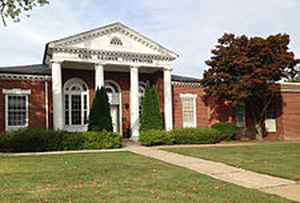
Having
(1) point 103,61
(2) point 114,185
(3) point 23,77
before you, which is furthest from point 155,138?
(2) point 114,185

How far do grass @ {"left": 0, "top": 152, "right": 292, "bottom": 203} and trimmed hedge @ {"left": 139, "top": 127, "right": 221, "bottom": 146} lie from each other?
8174 mm

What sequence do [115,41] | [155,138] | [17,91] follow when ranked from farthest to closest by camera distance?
[115,41] → [17,91] → [155,138]

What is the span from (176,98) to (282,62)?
8.20m

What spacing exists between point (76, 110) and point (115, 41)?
18.7 feet

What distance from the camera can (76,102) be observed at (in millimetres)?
21922

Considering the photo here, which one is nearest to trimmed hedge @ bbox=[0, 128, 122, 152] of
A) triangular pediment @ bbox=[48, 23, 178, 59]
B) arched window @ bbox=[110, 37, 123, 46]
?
triangular pediment @ bbox=[48, 23, 178, 59]

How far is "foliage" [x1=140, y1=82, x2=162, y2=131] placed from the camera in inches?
764

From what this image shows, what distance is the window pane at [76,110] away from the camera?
21609 mm

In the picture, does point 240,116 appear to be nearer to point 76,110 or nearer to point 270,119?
point 270,119

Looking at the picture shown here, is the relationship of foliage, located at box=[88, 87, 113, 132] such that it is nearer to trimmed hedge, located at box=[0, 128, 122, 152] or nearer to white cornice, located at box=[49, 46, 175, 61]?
trimmed hedge, located at box=[0, 128, 122, 152]

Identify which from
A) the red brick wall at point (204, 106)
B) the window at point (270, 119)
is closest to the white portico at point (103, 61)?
the red brick wall at point (204, 106)

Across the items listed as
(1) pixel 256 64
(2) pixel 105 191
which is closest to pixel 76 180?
(2) pixel 105 191

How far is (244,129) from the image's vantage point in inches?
1027

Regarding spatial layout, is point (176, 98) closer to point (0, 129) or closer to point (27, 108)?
point (27, 108)
